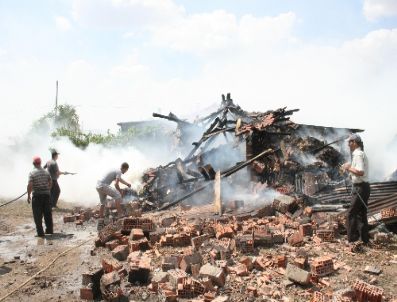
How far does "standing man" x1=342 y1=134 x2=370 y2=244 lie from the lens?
237 inches

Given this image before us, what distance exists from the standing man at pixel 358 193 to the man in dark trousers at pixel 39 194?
6.58m

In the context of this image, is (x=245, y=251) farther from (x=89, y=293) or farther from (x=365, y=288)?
(x=89, y=293)

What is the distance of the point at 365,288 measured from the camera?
4.27 meters

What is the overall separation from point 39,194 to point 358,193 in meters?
6.86

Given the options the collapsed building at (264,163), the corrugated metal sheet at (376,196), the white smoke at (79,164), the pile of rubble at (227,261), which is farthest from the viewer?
the white smoke at (79,164)

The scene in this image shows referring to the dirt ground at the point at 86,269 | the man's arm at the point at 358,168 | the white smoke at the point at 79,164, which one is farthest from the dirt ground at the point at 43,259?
the man's arm at the point at 358,168

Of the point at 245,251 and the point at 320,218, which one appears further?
the point at 320,218

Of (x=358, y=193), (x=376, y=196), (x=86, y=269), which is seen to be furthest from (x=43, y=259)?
(x=376, y=196)

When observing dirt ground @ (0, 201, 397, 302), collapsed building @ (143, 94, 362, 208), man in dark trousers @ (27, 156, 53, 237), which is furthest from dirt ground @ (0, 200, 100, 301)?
collapsed building @ (143, 94, 362, 208)

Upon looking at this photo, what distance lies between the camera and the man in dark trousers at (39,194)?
843 centimetres

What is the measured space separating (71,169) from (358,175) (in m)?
15.3

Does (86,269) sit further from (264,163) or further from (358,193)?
(264,163)

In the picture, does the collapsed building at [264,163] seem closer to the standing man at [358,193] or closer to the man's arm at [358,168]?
the standing man at [358,193]

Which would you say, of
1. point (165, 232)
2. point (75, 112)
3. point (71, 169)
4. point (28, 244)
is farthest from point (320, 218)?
point (75, 112)
